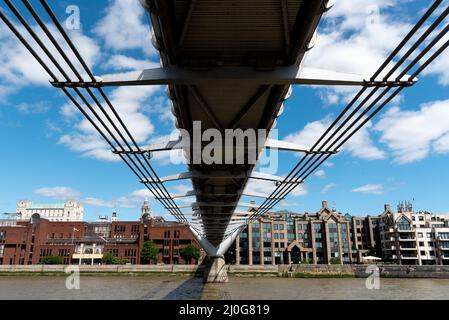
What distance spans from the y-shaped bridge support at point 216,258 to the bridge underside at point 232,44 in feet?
99.4

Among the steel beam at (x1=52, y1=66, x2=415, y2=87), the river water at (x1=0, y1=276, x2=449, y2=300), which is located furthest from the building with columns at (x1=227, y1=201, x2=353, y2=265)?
the steel beam at (x1=52, y1=66, x2=415, y2=87)

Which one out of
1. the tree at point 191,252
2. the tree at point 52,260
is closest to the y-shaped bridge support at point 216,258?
the tree at point 191,252

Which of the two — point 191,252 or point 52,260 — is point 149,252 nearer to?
point 191,252

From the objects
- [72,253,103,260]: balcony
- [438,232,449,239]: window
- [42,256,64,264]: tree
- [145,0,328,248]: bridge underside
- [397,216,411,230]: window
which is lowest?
[42,256,64,264]: tree

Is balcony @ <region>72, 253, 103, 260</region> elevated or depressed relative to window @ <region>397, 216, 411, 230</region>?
→ depressed

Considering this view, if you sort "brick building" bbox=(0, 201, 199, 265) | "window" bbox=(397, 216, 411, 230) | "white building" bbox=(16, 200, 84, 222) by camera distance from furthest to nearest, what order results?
"white building" bbox=(16, 200, 84, 222) → "brick building" bbox=(0, 201, 199, 265) → "window" bbox=(397, 216, 411, 230)

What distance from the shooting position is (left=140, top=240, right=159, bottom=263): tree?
72562 millimetres

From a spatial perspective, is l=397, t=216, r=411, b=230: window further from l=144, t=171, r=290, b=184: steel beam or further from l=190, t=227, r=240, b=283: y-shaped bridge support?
l=144, t=171, r=290, b=184: steel beam

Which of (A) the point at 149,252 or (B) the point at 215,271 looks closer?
(B) the point at 215,271

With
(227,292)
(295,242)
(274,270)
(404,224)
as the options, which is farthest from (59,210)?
(227,292)

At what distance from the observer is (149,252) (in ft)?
238

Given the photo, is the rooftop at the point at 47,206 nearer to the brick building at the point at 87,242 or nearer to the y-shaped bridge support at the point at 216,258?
the brick building at the point at 87,242

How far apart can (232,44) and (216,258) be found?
37.4 metres

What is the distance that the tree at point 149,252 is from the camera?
7256cm
